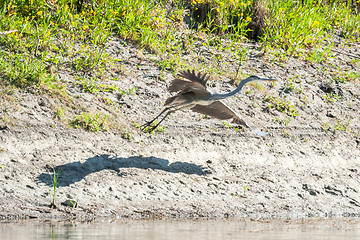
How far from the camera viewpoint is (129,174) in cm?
734

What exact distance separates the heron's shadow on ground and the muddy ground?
0.05ft

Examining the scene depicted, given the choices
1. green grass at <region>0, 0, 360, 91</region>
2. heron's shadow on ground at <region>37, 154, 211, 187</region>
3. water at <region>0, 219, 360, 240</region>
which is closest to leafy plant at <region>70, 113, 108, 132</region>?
heron's shadow on ground at <region>37, 154, 211, 187</region>

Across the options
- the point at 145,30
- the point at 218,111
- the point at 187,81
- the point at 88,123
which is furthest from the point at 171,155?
the point at 145,30

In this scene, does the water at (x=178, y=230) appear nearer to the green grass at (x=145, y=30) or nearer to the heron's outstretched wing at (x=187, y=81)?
the heron's outstretched wing at (x=187, y=81)

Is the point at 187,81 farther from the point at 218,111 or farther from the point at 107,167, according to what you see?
the point at 107,167

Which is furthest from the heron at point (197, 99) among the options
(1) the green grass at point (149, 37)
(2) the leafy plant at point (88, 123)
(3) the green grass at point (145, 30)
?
(3) the green grass at point (145, 30)

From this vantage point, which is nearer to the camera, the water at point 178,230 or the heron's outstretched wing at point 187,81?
the water at point 178,230

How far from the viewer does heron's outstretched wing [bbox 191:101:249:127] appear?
8273 millimetres

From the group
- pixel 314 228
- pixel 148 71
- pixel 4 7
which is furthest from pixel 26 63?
pixel 314 228

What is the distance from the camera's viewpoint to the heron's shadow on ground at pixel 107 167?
6.91 metres

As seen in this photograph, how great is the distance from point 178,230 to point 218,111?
292 centimetres

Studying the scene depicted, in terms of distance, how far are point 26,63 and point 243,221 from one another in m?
4.21

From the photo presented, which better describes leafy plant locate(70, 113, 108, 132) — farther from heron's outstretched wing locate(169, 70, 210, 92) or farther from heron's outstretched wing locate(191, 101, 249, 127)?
heron's outstretched wing locate(191, 101, 249, 127)

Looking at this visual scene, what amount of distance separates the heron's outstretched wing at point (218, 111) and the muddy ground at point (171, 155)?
389 millimetres
